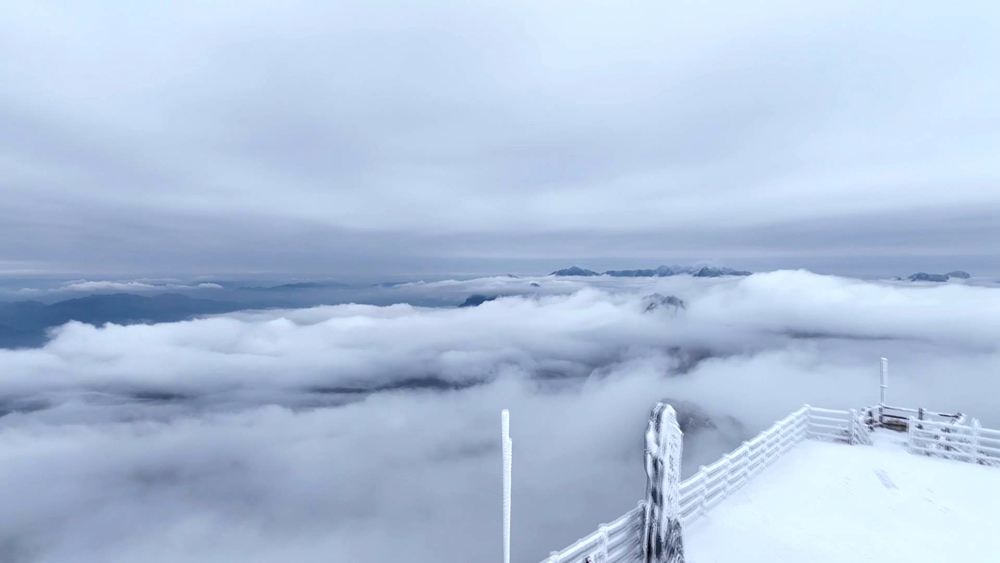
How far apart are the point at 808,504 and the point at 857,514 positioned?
3.42 feet

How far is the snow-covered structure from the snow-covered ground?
29mm

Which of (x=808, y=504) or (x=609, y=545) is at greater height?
(x=609, y=545)

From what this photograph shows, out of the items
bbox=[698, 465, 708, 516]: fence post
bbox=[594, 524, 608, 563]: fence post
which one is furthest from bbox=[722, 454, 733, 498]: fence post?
bbox=[594, 524, 608, 563]: fence post

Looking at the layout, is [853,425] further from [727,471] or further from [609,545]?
[609,545]

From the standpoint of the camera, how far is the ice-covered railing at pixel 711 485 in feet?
26.2

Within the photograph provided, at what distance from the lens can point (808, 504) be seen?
1178 centimetres

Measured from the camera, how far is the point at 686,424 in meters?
142

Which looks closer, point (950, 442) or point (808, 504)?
point (808, 504)

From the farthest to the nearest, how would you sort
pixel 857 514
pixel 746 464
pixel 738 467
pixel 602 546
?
1. pixel 738 467
2. pixel 746 464
3. pixel 857 514
4. pixel 602 546

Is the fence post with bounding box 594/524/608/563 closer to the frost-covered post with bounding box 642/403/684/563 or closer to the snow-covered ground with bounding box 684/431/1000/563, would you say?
the frost-covered post with bounding box 642/403/684/563

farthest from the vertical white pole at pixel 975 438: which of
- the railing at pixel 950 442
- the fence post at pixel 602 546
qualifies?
the fence post at pixel 602 546

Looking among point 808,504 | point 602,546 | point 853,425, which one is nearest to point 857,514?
point 808,504

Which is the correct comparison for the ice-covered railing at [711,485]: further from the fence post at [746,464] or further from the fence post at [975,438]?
the fence post at [975,438]

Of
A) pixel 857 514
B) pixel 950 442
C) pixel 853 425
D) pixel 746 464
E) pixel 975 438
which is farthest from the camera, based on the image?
pixel 853 425
